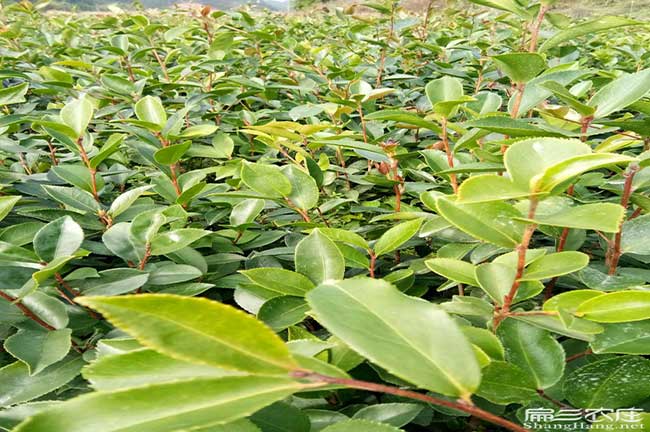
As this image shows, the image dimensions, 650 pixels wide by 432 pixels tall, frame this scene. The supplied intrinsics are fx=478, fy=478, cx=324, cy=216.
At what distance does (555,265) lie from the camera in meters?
0.62

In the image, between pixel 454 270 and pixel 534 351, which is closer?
pixel 534 351

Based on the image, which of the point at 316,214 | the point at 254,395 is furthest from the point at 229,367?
the point at 316,214

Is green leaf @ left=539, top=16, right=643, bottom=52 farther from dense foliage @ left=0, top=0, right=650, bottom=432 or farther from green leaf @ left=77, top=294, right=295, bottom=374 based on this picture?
green leaf @ left=77, top=294, right=295, bottom=374

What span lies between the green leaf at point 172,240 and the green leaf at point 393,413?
0.42 metres

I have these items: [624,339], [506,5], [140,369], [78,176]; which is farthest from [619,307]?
[78,176]

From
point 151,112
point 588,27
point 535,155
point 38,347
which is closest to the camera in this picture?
point 535,155

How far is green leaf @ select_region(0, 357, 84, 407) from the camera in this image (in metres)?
0.66

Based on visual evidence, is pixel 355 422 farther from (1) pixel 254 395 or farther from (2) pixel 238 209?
(2) pixel 238 209

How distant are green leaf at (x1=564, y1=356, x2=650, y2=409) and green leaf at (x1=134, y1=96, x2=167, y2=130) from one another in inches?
41.3

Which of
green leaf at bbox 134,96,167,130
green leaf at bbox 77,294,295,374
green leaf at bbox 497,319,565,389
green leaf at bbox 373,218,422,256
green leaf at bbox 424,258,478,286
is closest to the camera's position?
green leaf at bbox 77,294,295,374

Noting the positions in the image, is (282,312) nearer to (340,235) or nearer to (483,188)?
(340,235)

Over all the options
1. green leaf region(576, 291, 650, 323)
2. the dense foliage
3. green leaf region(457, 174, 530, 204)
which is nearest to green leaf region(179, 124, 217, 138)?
the dense foliage

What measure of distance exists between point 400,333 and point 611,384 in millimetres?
321

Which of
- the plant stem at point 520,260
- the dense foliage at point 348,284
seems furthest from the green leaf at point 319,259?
the plant stem at point 520,260
